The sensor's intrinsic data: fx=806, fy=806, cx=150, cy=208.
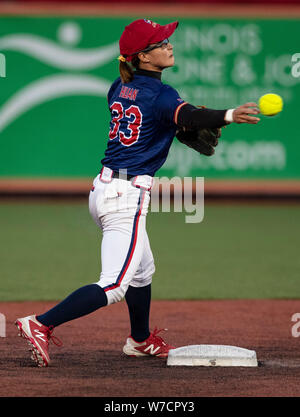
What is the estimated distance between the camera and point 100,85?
13141 mm

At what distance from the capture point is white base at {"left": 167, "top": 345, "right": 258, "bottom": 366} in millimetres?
4598

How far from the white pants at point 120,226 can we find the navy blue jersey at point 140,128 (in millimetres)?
85

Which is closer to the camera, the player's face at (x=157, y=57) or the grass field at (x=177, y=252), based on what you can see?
the player's face at (x=157, y=57)

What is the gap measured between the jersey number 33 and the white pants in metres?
0.21

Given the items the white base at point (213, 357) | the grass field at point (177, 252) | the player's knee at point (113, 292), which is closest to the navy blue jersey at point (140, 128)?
the player's knee at point (113, 292)

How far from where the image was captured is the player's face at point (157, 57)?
460 cm

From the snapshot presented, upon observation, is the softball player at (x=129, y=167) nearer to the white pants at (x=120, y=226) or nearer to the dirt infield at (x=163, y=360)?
the white pants at (x=120, y=226)

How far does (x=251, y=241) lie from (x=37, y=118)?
4.89 metres

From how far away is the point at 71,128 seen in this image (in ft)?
43.0

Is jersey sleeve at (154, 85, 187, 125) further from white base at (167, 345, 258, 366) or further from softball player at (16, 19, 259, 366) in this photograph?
white base at (167, 345, 258, 366)

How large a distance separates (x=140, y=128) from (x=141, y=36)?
524 mm

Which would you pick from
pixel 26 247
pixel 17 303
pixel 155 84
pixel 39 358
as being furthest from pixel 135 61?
pixel 26 247

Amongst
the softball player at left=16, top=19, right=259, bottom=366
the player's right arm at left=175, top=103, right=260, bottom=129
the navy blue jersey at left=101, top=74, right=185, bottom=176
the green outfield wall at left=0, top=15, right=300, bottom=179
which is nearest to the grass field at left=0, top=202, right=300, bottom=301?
the green outfield wall at left=0, top=15, right=300, bottom=179

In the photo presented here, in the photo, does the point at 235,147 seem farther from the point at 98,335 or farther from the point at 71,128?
the point at 98,335
